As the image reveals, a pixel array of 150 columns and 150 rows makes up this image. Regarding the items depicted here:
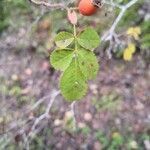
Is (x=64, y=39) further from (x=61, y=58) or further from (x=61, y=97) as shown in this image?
(x=61, y=97)

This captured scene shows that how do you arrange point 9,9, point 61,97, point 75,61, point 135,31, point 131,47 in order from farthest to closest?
1. point 9,9
2. point 61,97
3. point 131,47
4. point 135,31
5. point 75,61

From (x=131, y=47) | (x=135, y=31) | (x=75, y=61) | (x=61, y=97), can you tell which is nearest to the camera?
(x=75, y=61)

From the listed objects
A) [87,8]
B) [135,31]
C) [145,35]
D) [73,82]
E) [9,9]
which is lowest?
[145,35]

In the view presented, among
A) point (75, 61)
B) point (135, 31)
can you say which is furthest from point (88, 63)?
point (135, 31)

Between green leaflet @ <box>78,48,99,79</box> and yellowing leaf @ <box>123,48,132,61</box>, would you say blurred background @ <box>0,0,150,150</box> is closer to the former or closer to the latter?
yellowing leaf @ <box>123,48,132,61</box>

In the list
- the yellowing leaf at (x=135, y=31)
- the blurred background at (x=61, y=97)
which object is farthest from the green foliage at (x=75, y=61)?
the yellowing leaf at (x=135, y=31)

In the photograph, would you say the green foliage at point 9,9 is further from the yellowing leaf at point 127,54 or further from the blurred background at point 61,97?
the yellowing leaf at point 127,54
